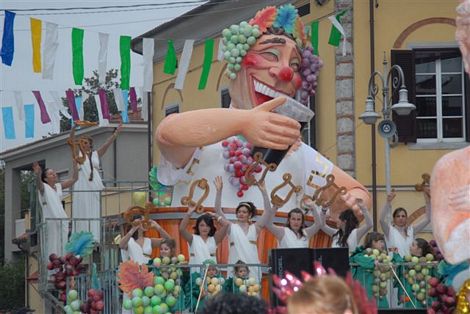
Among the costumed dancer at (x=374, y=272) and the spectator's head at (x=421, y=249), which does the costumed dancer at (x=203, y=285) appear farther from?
the spectator's head at (x=421, y=249)

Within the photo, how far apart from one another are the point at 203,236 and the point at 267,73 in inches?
70.8

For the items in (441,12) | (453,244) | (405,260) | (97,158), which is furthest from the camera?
Answer: (441,12)

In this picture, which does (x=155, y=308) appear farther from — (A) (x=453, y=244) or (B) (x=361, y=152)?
(B) (x=361, y=152)

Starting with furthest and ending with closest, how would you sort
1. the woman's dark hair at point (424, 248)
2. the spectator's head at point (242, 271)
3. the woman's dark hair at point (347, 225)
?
the woman's dark hair at point (347, 225) → the woman's dark hair at point (424, 248) → the spectator's head at point (242, 271)

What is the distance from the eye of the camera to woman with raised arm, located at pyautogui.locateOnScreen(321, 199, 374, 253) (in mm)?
11875

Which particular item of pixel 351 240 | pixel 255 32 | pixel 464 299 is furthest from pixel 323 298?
pixel 255 32

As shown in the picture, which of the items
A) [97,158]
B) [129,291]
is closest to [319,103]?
[97,158]

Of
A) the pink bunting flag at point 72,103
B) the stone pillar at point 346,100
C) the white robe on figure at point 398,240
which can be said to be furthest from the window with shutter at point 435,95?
the white robe on figure at point 398,240

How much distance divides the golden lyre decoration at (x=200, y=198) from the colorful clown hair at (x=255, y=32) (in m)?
1.19

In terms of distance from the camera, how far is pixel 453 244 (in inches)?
305

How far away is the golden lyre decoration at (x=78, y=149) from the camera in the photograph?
47.6 ft

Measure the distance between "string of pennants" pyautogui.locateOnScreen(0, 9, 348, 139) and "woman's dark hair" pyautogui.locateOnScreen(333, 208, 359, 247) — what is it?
7.35 feet

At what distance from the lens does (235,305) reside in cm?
467

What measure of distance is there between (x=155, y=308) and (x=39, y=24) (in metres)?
5.18
